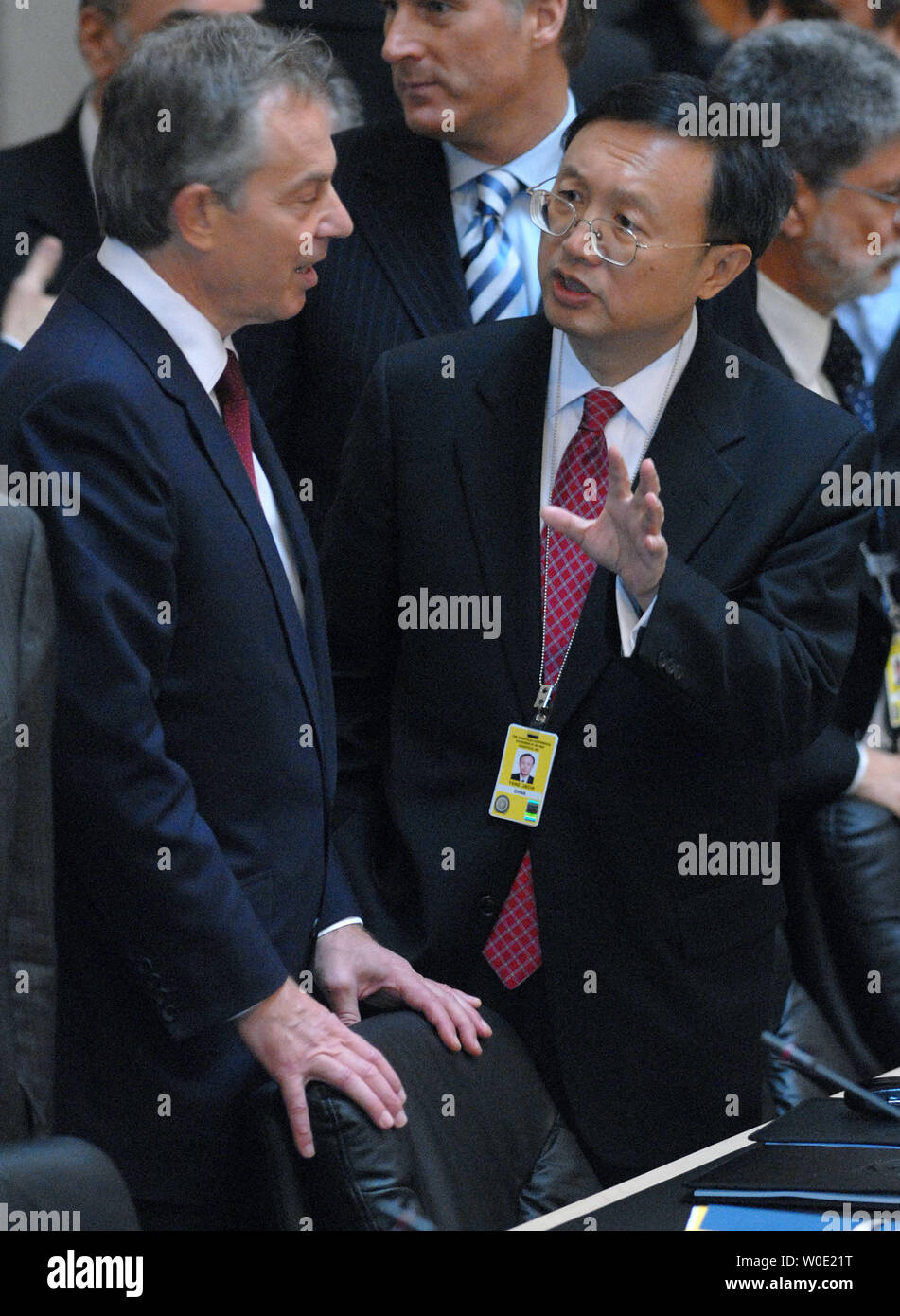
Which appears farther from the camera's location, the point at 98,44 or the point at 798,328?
the point at 798,328

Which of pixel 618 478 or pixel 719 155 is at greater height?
pixel 719 155

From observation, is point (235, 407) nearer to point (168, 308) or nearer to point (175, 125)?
point (168, 308)

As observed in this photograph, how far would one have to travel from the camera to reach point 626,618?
229 centimetres

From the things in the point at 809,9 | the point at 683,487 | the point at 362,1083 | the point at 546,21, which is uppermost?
the point at 809,9

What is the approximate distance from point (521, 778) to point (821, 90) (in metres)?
1.51

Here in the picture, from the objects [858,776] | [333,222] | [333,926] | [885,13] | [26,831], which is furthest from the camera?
[885,13]

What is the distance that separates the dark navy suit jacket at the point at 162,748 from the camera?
6.57ft

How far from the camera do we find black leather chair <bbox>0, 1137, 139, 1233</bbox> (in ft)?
5.30

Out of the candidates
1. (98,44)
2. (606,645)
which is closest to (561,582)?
(606,645)

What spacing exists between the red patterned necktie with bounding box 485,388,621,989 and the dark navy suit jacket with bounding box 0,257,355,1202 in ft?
1.18

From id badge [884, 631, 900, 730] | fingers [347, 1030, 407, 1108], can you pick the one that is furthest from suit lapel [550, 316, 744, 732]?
id badge [884, 631, 900, 730]

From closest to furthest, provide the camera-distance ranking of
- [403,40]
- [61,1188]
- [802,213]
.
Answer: [61,1188] → [403,40] → [802,213]

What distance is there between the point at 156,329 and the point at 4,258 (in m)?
0.93
